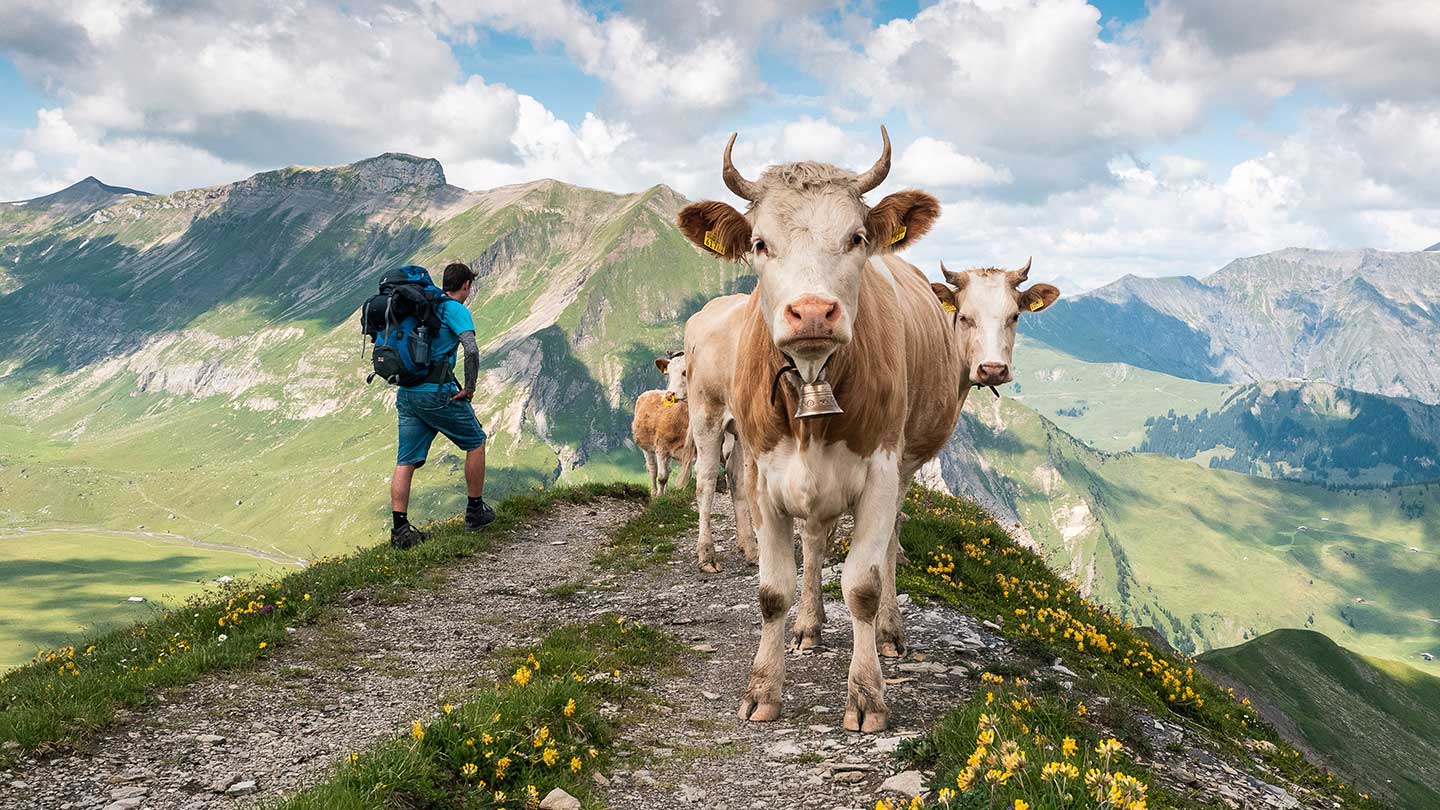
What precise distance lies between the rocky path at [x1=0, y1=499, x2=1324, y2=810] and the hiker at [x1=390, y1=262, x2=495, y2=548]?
2840mm

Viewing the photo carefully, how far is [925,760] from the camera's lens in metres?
5.99

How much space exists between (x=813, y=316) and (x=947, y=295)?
7206 millimetres

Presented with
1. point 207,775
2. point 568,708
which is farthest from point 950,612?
point 207,775

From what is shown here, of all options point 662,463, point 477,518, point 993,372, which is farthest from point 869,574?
point 662,463

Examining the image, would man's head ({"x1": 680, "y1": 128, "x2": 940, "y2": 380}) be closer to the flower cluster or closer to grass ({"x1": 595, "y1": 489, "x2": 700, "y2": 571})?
the flower cluster

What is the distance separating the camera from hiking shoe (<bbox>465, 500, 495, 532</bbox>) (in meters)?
16.9

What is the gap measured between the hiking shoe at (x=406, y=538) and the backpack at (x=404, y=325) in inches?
116

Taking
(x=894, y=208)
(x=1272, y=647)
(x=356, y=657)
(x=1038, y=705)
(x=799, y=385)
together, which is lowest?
(x=1272, y=647)

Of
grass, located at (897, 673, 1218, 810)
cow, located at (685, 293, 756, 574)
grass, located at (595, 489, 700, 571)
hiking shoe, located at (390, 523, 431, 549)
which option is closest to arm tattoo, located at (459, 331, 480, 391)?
hiking shoe, located at (390, 523, 431, 549)

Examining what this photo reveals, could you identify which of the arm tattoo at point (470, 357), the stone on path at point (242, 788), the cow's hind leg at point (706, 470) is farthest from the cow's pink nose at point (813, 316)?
the arm tattoo at point (470, 357)

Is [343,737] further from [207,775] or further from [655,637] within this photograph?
[655,637]

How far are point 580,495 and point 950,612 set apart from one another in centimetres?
1318

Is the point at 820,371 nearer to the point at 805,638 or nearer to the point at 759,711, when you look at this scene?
the point at 759,711

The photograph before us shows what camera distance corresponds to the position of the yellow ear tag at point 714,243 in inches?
278
